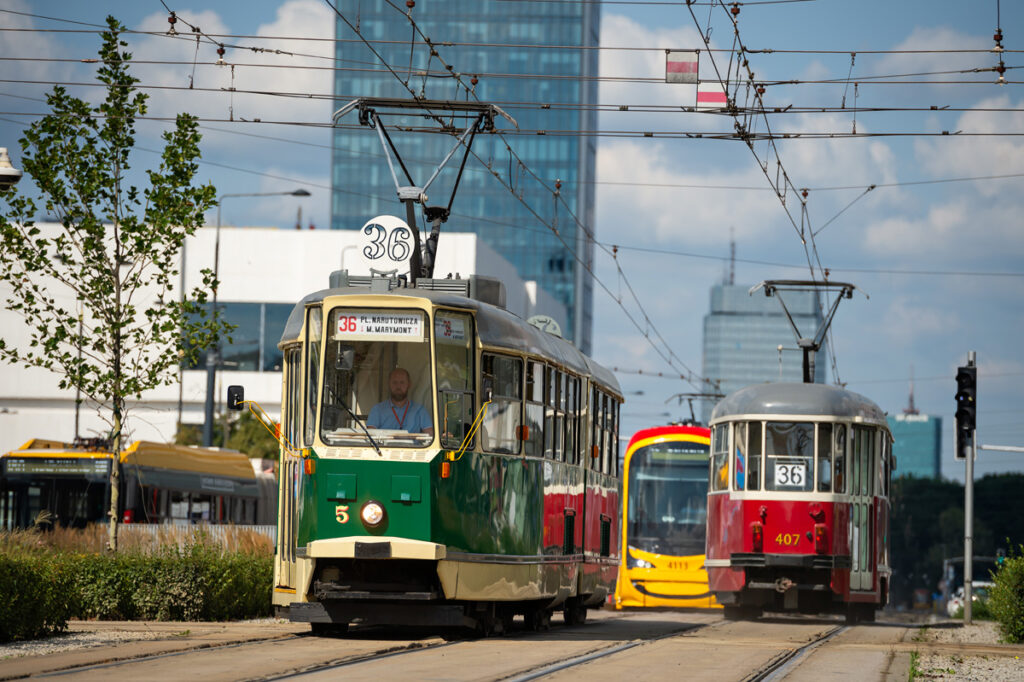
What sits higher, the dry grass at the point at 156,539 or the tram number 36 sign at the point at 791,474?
the tram number 36 sign at the point at 791,474

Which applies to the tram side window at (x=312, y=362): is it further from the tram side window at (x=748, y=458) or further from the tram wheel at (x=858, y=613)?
the tram wheel at (x=858, y=613)

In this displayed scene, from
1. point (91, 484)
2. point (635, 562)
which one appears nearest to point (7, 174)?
point (635, 562)

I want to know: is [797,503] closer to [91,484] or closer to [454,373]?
[454,373]

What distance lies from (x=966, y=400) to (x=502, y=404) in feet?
43.9

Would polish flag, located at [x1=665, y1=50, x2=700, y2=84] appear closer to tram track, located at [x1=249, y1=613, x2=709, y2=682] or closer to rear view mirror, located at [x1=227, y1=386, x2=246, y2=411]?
tram track, located at [x1=249, y1=613, x2=709, y2=682]

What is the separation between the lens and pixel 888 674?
1372 centimetres

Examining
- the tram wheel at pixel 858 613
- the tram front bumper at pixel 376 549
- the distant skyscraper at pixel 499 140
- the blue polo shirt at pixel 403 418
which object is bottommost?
the tram wheel at pixel 858 613

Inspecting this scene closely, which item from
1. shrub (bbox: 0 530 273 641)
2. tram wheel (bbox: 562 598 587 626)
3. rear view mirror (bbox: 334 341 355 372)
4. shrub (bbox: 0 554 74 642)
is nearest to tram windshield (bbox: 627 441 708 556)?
tram wheel (bbox: 562 598 587 626)

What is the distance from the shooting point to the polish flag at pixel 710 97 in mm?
20875

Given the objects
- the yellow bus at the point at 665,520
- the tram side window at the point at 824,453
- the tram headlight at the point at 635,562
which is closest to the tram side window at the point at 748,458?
the tram side window at the point at 824,453

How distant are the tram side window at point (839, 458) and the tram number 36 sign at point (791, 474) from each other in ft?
1.46

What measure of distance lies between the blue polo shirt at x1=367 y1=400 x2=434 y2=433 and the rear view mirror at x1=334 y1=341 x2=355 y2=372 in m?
0.50

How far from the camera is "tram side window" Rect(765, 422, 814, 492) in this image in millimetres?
23938

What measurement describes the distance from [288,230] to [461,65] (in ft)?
191
